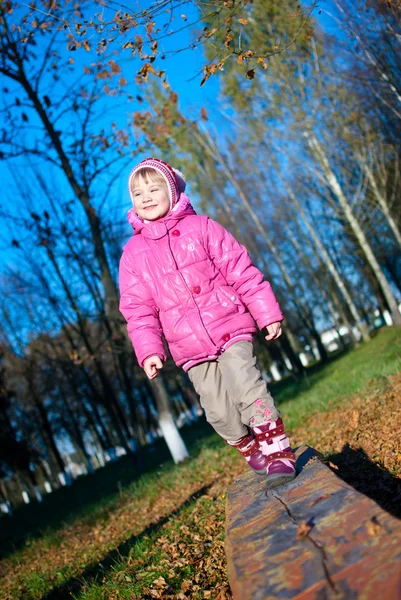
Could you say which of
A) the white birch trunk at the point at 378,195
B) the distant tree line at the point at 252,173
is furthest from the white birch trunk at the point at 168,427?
the white birch trunk at the point at 378,195

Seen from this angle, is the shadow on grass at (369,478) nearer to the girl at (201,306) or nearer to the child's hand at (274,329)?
the girl at (201,306)

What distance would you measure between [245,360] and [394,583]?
1.97 m

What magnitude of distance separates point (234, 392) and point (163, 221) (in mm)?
1291

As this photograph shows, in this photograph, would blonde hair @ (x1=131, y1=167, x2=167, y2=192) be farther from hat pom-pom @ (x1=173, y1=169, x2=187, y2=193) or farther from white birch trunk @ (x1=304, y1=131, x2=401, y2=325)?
white birch trunk @ (x1=304, y1=131, x2=401, y2=325)

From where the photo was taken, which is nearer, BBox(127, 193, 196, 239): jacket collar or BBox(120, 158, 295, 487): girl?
BBox(120, 158, 295, 487): girl

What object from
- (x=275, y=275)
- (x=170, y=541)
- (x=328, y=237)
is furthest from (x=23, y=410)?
(x=170, y=541)

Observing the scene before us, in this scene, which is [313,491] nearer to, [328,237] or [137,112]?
[137,112]

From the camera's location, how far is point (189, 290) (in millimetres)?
3549

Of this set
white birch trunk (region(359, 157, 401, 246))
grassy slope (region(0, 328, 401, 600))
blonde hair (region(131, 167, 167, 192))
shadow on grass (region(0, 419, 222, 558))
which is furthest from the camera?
white birch trunk (region(359, 157, 401, 246))

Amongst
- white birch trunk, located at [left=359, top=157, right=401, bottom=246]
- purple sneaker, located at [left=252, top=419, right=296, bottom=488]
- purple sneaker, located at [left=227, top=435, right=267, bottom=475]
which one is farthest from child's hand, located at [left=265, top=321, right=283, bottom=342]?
white birch trunk, located at [left=359, top=157, right=401, bottom=246]

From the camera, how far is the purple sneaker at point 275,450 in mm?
3035

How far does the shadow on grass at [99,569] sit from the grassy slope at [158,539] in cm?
2

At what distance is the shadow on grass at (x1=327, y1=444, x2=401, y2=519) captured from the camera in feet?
9.57

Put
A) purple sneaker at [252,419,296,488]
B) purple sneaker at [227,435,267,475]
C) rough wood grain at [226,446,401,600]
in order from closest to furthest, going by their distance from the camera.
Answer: rough wood grain at [226,446,401,600]
purple sneaker at [252,419,296,488]
purple sneaker at [227,435,267,475]
